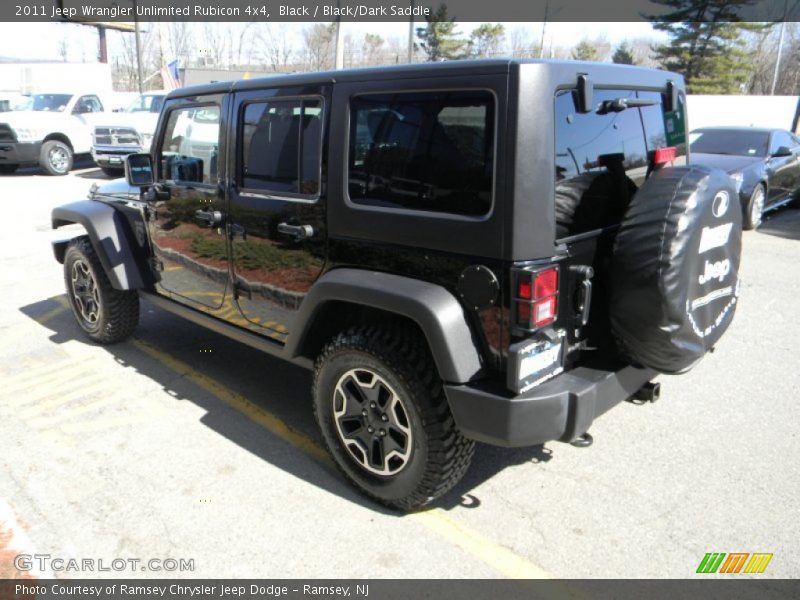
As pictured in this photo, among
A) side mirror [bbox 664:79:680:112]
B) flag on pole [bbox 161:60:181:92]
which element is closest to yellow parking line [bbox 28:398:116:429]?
side mirror [bbox 664:79:680:112]

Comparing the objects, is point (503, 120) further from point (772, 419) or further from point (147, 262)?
point (147, 262)

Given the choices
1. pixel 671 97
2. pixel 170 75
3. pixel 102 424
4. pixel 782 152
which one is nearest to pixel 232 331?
pixel 102 424

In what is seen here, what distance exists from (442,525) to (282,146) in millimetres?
2062

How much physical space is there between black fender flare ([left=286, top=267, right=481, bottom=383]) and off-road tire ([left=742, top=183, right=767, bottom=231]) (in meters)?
8.04

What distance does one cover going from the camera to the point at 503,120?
2.40m

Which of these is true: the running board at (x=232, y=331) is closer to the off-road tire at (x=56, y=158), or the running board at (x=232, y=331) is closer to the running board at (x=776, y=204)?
the running board at (x=776, y=204)

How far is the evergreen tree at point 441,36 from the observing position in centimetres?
5016

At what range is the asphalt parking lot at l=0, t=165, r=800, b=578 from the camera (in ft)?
8.94

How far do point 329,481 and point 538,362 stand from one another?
54.3 inches

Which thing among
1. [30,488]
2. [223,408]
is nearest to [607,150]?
[223,408]

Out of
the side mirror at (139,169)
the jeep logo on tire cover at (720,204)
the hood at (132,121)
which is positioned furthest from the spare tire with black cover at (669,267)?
the hood at (132,121)

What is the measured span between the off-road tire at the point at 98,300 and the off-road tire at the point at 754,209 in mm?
8228

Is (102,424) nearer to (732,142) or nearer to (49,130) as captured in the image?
(732,142)

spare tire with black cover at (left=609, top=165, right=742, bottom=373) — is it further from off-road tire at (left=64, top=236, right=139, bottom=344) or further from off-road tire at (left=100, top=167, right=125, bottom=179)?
off-road tire at (left=100, top=167, right=125, bottom=179)
